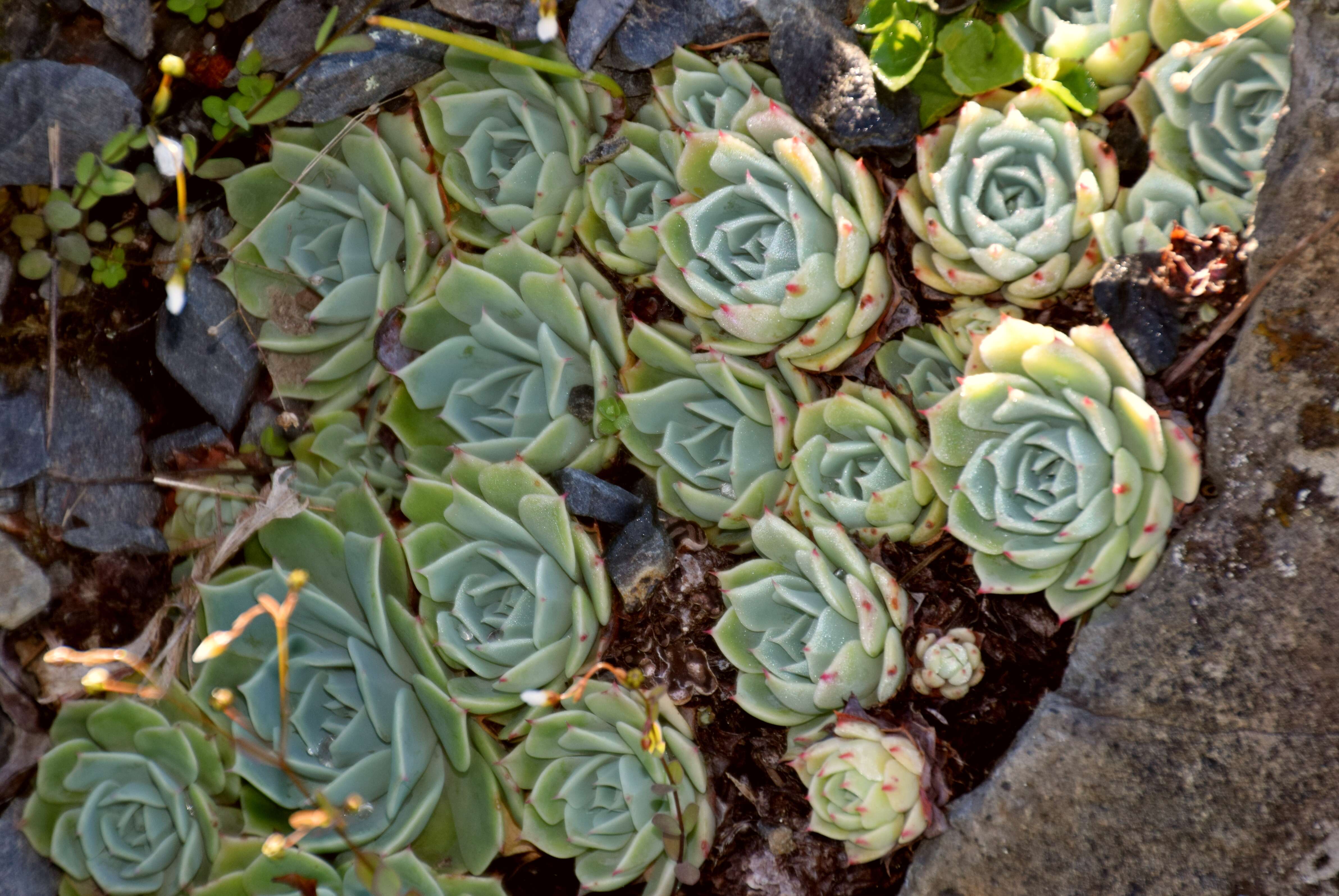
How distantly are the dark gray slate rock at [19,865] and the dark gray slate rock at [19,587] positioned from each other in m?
0.48

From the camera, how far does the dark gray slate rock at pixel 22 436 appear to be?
8.84 ft

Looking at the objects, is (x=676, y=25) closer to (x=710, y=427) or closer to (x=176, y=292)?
(x=710, y=427)

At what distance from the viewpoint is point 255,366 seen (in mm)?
2920

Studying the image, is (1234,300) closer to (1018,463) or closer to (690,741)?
(1018,463)

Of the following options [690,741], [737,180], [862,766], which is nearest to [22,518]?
[690,741]

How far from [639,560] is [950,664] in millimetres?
764

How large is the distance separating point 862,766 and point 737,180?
1345 mm

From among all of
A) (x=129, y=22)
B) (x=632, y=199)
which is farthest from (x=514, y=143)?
(x=129, y=22)

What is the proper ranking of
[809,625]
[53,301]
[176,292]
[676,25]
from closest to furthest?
1. [809,625]
2. [176,292]
3. [676,25]
4. [53,301]

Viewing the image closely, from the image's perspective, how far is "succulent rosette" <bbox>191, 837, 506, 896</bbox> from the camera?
229cm

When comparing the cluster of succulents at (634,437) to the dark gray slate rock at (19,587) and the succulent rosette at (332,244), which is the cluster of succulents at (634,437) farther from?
the dark gray slate rock at (19,587)

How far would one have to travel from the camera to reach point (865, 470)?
7.39 ft

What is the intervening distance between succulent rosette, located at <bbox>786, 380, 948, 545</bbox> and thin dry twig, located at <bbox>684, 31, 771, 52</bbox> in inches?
36.0

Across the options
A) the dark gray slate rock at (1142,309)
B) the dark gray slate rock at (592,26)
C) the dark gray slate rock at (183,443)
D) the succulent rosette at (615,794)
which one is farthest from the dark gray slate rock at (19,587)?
the dark gray slate rock at (1142,309)
